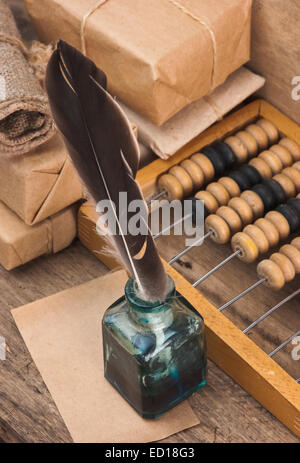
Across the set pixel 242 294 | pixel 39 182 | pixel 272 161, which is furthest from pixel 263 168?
pixel 39 182

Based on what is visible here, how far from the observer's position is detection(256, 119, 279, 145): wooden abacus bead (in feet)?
3.95

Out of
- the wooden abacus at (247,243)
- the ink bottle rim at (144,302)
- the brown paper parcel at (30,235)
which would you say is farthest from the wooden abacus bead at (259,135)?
the ink bottle rim at (144,302)

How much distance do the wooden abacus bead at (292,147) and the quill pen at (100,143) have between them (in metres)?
0.48

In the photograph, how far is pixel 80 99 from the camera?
77 centimetres

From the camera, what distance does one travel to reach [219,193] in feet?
3.66

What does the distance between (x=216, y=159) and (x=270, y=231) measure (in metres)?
0.16

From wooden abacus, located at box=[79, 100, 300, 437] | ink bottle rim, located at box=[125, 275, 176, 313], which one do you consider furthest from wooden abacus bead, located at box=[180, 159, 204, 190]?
ink bottle rim, located at box=[125, 275, 176, 313]

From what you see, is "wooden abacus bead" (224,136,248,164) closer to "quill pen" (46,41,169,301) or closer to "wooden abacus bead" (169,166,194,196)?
"wooden abacus bead" (169,166,194,196)

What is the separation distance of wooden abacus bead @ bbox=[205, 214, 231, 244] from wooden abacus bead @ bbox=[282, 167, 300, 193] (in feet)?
0.48

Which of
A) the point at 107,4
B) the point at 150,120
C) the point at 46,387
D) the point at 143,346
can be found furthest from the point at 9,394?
the point at 107,4

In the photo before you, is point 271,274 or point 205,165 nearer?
point 271,274

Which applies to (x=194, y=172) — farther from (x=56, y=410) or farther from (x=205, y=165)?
(x=56, y=410)

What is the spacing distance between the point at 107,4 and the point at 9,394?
59 centimetres
